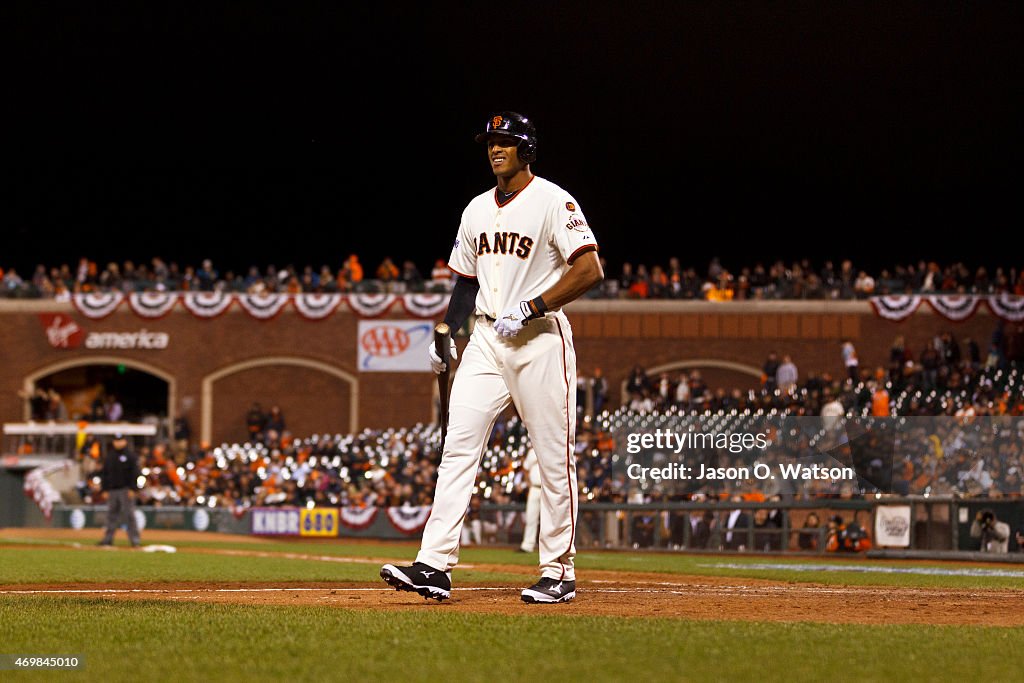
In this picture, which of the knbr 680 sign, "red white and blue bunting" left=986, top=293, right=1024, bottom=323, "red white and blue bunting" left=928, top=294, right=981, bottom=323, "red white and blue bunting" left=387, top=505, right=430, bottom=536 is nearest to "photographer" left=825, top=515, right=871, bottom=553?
"red white and blue bunting" left=387, top=505, right=430, bottom=536

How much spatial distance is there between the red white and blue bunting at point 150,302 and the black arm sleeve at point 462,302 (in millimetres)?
36877

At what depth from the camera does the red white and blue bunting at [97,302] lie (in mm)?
41938

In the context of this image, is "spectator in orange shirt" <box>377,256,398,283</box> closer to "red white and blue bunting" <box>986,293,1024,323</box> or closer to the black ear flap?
"red white and blue bunting" <box>986,293,1024,323</box>

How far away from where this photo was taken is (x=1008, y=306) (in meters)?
37.7

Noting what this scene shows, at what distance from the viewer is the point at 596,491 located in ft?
72.5

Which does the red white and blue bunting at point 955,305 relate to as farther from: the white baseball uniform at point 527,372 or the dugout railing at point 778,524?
the white baseball uniform at point 527,372

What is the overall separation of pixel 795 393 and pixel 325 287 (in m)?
19.7

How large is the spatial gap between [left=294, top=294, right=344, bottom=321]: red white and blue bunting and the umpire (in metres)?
23.3

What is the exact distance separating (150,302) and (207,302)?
182 cm

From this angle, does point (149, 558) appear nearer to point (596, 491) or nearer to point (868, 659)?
point (596, 491)

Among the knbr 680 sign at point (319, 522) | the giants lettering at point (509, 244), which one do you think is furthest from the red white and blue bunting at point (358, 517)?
the giants lettering at point (509, 244)

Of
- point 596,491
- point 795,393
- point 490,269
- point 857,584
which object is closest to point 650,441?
point 596,491

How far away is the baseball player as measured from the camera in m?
6.70

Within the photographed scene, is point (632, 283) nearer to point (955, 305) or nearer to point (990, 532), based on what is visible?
point (955, 305)
